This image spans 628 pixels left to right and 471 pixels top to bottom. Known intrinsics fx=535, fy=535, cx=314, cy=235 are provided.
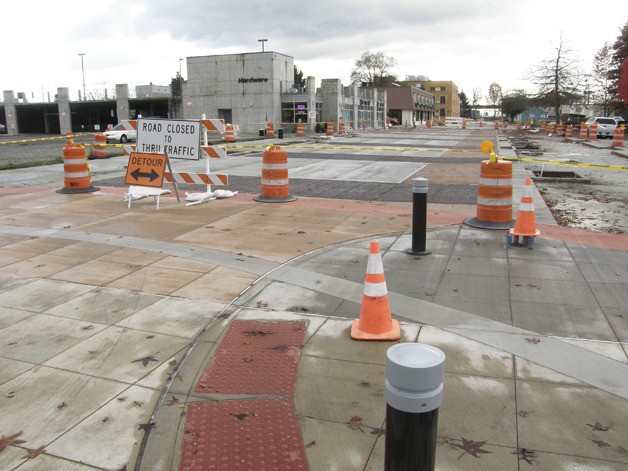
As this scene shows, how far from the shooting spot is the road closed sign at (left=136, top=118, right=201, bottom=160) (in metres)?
11.0

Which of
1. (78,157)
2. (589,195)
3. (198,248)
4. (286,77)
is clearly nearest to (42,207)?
(78,157)

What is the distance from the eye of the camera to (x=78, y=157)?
12.7 m

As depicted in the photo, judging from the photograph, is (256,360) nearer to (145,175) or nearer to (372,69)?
(145,175)

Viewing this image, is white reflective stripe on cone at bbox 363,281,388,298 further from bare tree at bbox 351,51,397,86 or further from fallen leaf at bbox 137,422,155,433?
bare tree at bbox 351,51,397,86

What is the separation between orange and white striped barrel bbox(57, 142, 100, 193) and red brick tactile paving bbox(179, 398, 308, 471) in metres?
10.6

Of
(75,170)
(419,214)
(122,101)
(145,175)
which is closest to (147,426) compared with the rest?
(419,214)

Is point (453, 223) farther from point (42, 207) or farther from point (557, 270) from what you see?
point (42, 207)

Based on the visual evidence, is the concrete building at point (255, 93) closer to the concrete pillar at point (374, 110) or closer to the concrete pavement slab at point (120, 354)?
the concrete pillar at point (374, 110)

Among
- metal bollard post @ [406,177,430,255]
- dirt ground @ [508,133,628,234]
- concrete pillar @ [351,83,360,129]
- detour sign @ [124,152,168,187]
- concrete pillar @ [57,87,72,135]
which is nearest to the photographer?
metal bollard post @ [406,177,430,255]

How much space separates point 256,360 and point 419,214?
12.0 ft

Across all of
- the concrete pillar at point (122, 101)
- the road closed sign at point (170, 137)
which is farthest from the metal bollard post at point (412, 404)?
the concrete pillar at point (122, 101)

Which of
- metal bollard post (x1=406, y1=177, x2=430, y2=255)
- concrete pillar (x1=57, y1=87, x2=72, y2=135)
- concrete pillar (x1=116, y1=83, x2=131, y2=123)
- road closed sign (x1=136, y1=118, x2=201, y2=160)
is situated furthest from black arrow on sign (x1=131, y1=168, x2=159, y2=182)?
concrete pillar (x1=57, y1=87, x2=72, y2=135)

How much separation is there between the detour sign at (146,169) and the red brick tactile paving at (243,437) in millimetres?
7874

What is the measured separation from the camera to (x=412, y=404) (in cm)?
208
